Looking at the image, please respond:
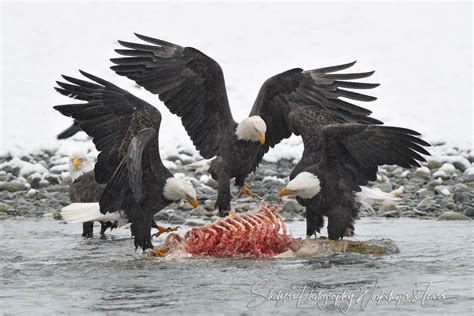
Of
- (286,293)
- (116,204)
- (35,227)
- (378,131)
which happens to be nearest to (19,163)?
(35,227)

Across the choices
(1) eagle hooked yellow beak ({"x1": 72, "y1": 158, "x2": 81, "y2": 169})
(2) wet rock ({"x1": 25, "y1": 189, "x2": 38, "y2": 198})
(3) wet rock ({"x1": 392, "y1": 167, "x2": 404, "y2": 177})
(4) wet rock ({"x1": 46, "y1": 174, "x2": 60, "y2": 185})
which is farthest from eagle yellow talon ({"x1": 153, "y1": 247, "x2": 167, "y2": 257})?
(3) wet rock ({"x1": 392, "y1": 167, "x2": 404, "y2": 177})

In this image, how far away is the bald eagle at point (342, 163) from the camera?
24.2 feet

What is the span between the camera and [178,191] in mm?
7254

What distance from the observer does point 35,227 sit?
891cm

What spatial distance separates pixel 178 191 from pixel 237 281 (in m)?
1.31

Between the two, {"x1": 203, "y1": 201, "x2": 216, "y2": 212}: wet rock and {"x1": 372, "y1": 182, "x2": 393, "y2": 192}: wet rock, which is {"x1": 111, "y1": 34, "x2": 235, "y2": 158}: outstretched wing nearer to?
{"x1": 203, "y1": 201, "x2": 216, "y2": 212}: wet rock

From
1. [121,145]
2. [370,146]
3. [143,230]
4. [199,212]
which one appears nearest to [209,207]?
[199,212]

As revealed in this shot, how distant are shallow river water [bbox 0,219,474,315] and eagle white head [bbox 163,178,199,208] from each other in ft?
1.75

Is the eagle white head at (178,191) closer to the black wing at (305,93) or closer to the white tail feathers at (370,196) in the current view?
the white tail feathers at (370,196)

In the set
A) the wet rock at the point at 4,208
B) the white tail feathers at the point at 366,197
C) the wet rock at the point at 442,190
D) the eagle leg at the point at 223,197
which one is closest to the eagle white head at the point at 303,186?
the white tail feathers at the point at 366,197

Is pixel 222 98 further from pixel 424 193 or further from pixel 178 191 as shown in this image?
pixel 424 193

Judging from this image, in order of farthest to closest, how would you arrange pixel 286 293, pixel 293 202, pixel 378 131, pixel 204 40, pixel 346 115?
pixel 204 40
pixel 293 202
pixel 346 115
pixel 378 131
pixel 286 293

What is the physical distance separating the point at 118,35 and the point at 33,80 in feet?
8.11

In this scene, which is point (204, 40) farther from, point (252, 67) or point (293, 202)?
point (293, 202)
